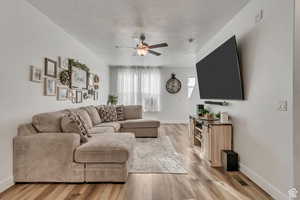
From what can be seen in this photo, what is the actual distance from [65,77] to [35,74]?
995 mm

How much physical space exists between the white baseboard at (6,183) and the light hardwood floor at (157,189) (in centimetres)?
5

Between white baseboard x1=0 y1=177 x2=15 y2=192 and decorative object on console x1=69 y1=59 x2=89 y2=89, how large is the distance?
7.57 feet

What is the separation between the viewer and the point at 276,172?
6.91 ft

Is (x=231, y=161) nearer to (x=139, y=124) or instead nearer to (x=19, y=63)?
(x=139, y=124)

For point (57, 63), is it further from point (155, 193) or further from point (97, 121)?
point (155, 193)

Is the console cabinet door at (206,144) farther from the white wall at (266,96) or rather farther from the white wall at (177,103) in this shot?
the white wall at (177,103)

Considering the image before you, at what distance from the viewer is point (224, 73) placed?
3.20 metres

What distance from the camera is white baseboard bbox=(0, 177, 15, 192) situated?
2.22 metres

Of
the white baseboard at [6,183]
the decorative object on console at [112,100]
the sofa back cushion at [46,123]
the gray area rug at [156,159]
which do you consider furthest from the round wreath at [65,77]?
the decorative object on console at [112,100]

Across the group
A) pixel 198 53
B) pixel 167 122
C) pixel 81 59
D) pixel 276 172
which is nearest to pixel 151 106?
pixel 167 122

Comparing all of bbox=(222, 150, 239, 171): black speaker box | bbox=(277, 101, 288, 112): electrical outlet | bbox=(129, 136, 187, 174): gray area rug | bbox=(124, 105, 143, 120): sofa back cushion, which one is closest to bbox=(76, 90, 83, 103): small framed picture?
bbox=(124, 105, 143, 120): sofa back cushion

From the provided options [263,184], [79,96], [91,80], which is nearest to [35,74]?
[79,96]

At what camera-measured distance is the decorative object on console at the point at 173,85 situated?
819 centimetres

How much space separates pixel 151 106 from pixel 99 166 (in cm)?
573
